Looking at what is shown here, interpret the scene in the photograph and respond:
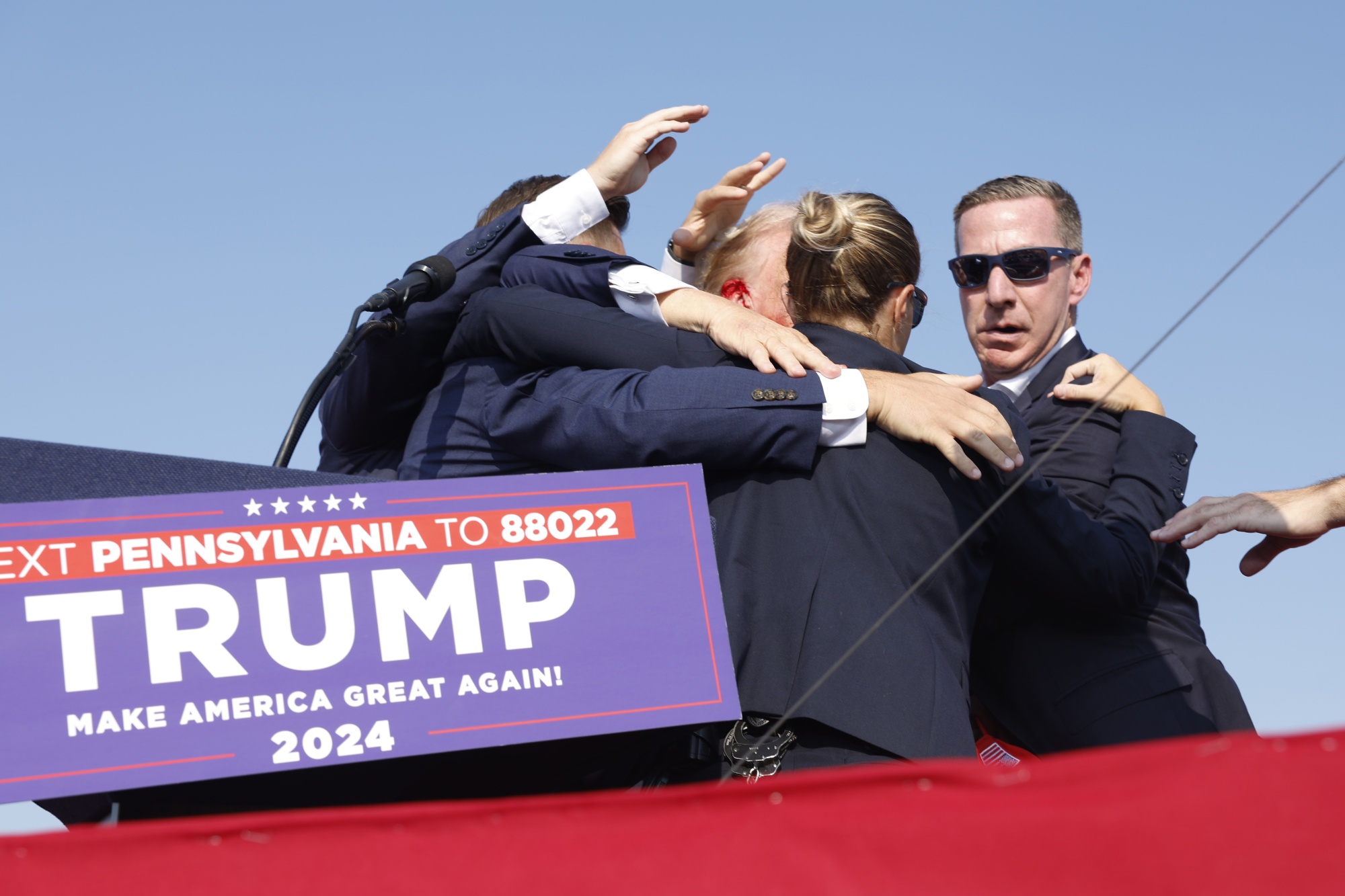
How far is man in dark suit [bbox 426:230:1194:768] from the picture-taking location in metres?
2.14

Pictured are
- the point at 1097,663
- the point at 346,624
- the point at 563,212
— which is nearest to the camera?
the point at 346,624

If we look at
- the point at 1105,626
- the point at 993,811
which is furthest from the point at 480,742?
the point at 1105,626

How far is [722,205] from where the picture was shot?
3.31m

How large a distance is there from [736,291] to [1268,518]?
49.7 inches

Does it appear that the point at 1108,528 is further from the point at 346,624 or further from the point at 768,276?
the point at 346,624

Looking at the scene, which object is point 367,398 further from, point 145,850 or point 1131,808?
point 1131,808

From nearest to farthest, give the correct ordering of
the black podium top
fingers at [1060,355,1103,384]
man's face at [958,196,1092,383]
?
the black podium top → fingers at [1060,355,1103,384] → man's face at [958,196,1092,383]

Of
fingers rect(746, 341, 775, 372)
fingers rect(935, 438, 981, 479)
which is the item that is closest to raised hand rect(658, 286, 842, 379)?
fingers rect(746, 341, 775, 372)

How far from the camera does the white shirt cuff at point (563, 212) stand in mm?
2877

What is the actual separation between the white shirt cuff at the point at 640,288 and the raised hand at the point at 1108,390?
1001 millimetres

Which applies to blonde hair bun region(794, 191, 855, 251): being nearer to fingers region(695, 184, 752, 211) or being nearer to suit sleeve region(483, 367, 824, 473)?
suit sleeve region(483, 367, 824, 473)

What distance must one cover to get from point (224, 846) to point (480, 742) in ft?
1.64

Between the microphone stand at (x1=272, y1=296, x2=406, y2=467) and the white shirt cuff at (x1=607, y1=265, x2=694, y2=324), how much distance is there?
0.43 meters

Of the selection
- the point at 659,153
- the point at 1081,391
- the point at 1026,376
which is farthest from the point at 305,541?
the point at 1026,376
